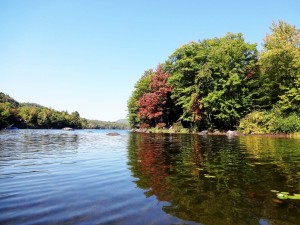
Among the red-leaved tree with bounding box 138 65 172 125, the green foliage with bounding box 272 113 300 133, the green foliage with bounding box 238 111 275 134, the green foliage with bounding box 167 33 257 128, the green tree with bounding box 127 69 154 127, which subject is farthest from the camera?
the green tree with bounding box 127 69 154 127

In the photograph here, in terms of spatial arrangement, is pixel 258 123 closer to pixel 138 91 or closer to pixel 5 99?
pixel 138 91

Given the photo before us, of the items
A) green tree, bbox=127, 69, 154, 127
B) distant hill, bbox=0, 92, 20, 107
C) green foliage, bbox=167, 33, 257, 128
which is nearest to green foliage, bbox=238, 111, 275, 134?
green foliage, bbox=167, 33, 257, 128

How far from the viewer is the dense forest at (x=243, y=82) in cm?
3209

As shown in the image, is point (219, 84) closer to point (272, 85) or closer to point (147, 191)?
point (272, 85)

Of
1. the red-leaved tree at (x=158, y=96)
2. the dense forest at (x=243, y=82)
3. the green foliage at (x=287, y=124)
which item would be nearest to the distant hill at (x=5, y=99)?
the red-leaved tree at (x=158, y=96)

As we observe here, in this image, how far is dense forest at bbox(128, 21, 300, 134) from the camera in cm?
3209

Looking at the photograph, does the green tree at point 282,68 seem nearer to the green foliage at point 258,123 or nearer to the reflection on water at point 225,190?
the green foliage at point 258,123

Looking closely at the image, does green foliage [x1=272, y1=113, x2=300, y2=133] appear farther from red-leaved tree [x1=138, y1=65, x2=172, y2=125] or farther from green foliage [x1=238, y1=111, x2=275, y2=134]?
red-leaved tree [x1=138, y1=65, x2=172, y2=125]

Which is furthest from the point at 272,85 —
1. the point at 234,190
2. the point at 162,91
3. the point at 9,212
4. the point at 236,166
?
the point at 9,212

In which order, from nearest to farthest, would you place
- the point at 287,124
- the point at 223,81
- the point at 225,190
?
1. the point at 225,190
2. the point at 287,124
3. the point at 223,81

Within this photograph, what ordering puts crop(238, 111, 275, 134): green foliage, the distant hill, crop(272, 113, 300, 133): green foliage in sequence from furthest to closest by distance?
the distant hill
crop(238, 111, 275, 134): green foliage
crop(272, 113, 300, 133): green foliage

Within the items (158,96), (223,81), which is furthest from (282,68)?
(158,96)

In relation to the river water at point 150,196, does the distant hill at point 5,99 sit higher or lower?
higher

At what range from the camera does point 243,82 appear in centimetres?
3831
